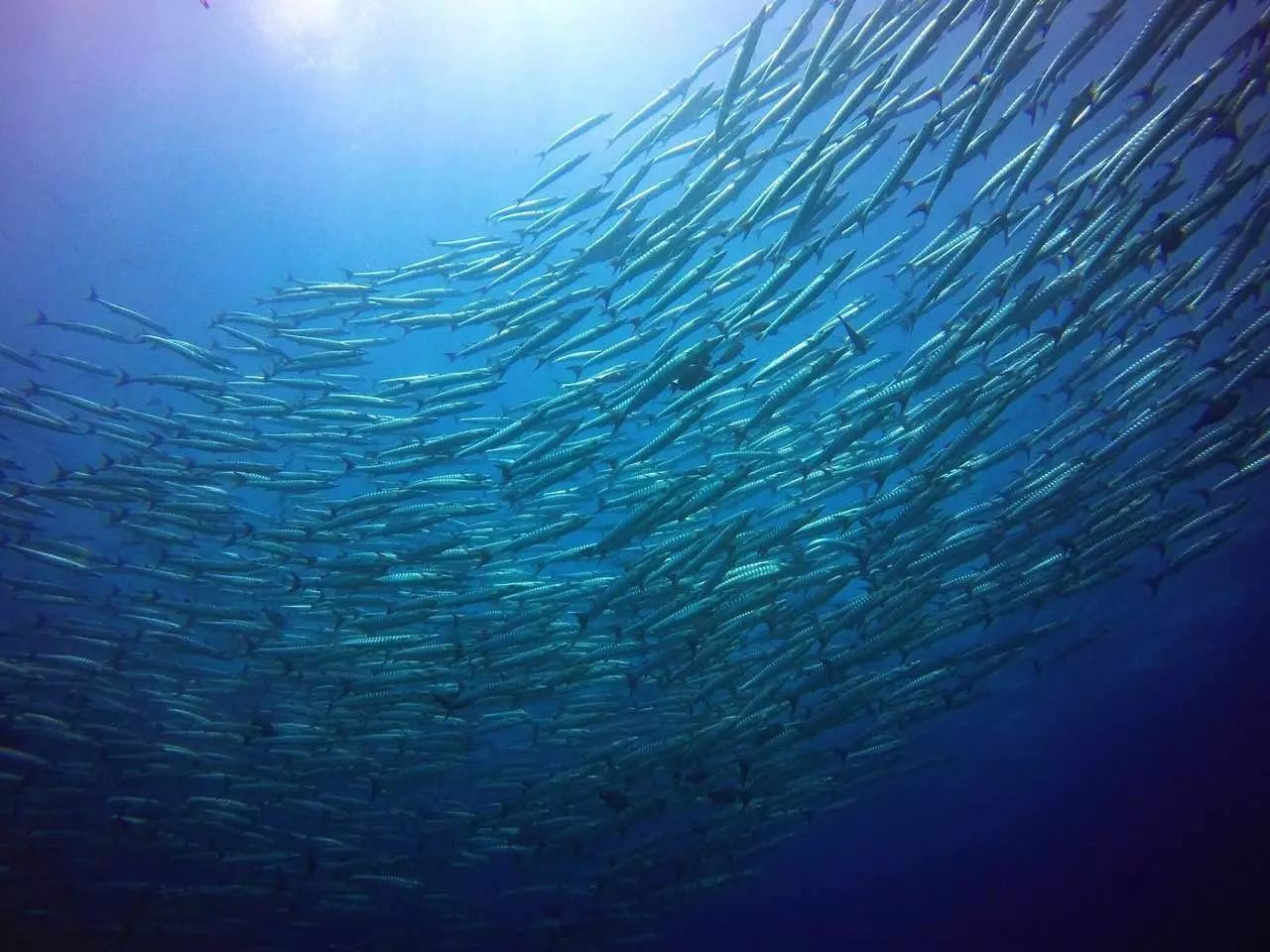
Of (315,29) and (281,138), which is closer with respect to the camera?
(315,29)

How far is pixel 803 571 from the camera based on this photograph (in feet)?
32.2

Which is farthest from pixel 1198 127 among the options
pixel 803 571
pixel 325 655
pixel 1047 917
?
pixel 1047 917

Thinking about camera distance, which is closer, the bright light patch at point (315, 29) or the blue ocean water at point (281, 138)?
the bright light patch at point (315, 29)

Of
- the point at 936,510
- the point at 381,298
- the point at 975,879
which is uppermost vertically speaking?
the point at 381,298

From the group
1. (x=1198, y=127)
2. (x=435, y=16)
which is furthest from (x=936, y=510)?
(x=435, y=16)

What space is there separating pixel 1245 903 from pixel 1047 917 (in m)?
8.21

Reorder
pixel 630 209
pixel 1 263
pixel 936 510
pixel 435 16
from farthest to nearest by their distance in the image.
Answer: pixel 936 510 → pixel 1 263 → pixel 435 16 → pixel 630 209

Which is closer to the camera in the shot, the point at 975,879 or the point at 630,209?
the point at 630,209

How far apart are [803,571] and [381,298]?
6.56 meters

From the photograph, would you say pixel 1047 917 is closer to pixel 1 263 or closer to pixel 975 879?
pixel 975 879

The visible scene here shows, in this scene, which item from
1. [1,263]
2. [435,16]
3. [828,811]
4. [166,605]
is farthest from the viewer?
[828,811]

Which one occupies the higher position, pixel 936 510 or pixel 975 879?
pixel 936 510

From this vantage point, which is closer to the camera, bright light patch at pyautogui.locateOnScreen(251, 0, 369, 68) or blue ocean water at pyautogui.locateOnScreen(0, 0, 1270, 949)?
bright light patch at pyautogui.locateOnScreen(251, 0, 369, 68)

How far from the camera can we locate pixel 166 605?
9.81 m
